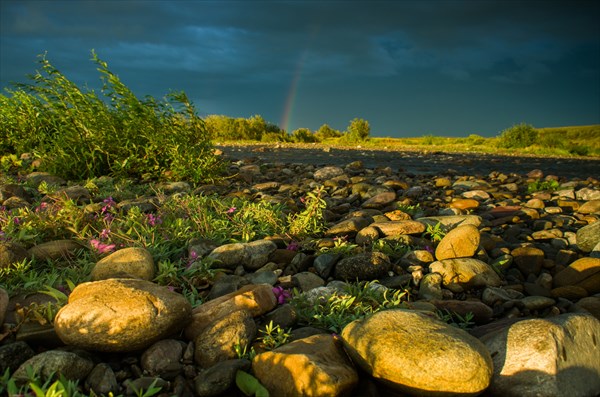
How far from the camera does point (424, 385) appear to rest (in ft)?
7.90

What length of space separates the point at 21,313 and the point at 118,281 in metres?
0.61

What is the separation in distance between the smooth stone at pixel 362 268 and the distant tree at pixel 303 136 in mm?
30501

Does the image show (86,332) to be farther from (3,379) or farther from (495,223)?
(495,223)

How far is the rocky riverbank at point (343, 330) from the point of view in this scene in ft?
8.05

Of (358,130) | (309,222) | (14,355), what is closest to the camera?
(14,355)

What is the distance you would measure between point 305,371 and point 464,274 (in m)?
2.16

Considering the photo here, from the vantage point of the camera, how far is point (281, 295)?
3482mm

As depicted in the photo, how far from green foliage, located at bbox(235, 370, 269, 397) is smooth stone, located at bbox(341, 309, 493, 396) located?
560mm

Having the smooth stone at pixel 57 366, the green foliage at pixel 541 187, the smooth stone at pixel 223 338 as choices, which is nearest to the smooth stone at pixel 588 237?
the smooth stone at pixel 223 338

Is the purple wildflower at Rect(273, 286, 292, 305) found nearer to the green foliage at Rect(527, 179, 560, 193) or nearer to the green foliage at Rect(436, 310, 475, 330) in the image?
the green foliage at Rect(436, 310, 475, 330)

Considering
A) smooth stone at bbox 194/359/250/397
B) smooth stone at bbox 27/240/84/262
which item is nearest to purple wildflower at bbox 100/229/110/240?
smooth stone at bbox 27/240/84/262

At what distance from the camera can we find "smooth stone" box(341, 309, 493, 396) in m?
2.40

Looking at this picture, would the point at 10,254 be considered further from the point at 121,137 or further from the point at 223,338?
the point at 121,137

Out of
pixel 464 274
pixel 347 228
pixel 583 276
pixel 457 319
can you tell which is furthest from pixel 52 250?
pixel 583 276
